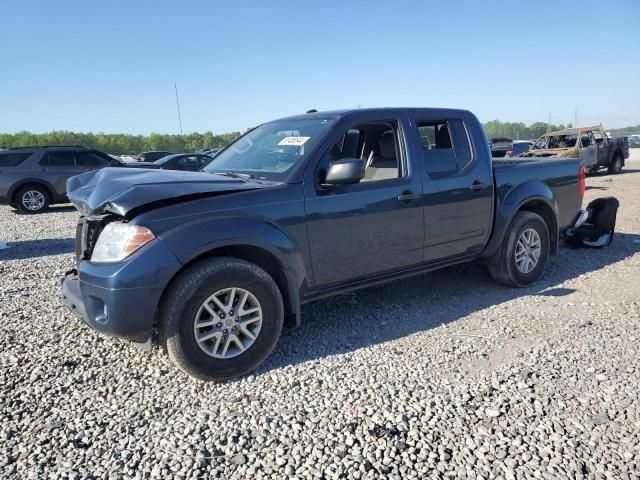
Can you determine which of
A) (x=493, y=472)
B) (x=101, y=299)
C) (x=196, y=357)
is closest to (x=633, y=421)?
(x=493, y=472)

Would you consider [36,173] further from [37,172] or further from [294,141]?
[294,141]

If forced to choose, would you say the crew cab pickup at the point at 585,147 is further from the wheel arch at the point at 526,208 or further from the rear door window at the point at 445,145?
the rear door window at the point at 445,145

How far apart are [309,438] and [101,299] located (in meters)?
1.57

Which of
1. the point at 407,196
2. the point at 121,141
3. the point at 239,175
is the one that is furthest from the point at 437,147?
the point at 121,141

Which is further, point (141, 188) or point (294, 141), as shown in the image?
point (294, 141)

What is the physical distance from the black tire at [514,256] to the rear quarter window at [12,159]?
40.9 feet

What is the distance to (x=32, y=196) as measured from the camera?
12914mm

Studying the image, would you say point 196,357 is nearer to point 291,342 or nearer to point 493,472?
point 291,342

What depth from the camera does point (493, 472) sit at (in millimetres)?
2344

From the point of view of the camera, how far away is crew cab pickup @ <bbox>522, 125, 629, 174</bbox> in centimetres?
1778

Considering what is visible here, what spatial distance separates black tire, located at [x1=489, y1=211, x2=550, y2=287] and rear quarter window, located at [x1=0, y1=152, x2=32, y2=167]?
1248 cm

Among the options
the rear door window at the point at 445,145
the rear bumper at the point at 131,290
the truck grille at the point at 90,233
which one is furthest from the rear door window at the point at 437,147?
the truck grille at the point at 90,233

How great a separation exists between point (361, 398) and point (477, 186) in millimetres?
2609

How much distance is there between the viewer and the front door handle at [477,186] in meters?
4.70
